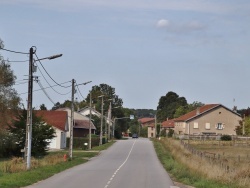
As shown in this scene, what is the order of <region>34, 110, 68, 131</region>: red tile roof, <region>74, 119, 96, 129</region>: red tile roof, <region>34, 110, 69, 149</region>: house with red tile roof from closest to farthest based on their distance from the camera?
<region>34, 110, 69, 149</region>: house with red tile roof → <region>34, 110, 68, 131</region>: red tile roof → <region>74, 119, 96, 129</region>: red tile roof

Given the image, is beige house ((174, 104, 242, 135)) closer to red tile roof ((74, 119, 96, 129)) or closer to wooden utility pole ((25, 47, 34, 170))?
red tile roof ((74, 119, 96, 129))

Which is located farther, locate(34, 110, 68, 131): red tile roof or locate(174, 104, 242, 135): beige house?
locate(174, 104, 242, 135): beige house

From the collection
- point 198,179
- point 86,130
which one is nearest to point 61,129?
point 86,130

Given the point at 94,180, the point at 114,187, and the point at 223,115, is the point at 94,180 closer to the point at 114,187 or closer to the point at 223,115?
the point at 114,187

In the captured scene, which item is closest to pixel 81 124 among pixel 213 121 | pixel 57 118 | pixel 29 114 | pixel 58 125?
pixel 57 118

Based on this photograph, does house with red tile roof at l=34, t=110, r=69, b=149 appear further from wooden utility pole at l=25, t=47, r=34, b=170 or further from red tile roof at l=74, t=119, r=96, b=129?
wooden utility pole at l=25, t=47, r=34, b=170

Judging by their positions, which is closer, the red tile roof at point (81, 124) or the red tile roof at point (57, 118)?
the red tile roof at point (57, 118)

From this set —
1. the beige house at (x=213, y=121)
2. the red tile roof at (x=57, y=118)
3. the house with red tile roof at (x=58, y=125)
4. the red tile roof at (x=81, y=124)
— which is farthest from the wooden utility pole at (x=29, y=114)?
the beige house at (x=213, y=121)

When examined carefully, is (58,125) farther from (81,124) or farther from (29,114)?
(29,114)

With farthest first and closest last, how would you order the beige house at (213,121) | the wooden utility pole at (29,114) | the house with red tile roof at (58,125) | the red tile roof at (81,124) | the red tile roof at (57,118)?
the beige house at (213,121)
the red tile roof at (81,124)
the red tile roof at (57,118)
the house with red tile roof at (58,125)
the wooden utility pole at (29,114)

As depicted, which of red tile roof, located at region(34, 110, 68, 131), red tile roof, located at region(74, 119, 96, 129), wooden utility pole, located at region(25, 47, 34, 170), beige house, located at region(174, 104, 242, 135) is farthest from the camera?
beige house, located at region(174, 104, 242, 135)

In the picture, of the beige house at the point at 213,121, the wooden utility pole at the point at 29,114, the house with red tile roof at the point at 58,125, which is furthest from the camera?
the beige house at the point at 213,121

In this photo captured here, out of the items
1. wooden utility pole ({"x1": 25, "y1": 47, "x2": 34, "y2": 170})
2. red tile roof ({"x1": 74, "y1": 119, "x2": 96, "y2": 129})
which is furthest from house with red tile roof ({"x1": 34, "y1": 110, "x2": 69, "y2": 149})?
wooden utility pole ({"x1": 25, "y1": 47, "x2": 34, "y2": 170})

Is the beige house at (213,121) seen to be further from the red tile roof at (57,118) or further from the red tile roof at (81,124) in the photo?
the red tile roof at (57,118)
